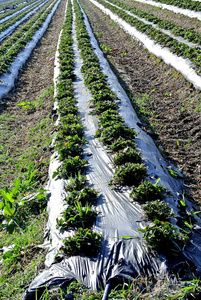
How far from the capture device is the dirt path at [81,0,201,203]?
4.93 meters

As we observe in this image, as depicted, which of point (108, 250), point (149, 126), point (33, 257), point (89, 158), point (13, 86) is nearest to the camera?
point (108, 250)

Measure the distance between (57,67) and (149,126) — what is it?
202 inches

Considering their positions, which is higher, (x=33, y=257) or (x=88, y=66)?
(x=88, y=66)

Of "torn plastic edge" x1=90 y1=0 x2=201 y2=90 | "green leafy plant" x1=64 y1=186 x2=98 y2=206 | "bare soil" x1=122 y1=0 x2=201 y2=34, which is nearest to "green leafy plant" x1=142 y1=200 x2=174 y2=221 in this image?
"green leafy plant" x1=64 y1=186 x2=98 y2=206

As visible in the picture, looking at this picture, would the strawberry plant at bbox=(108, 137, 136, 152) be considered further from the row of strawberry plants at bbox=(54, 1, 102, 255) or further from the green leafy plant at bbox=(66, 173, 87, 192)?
the green leafy plant at bbox=(66, 173, 87, 192)

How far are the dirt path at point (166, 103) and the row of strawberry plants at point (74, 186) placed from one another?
178 centimetres

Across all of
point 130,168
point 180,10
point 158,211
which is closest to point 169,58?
point 130,168

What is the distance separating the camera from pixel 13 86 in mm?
9227

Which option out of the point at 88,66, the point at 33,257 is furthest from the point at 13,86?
the point at 33,257

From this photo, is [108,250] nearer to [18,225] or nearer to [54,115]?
[18,225]

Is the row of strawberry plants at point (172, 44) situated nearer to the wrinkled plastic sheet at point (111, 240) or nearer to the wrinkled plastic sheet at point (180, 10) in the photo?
the wrinkled plastic sheet at point (180, 10)

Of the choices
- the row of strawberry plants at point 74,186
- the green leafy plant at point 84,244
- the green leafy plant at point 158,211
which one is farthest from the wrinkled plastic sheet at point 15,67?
the green leafy plant at point 158,211

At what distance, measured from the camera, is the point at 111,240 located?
281 cm

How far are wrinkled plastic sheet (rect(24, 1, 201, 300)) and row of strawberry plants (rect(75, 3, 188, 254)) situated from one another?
0.42 ft
